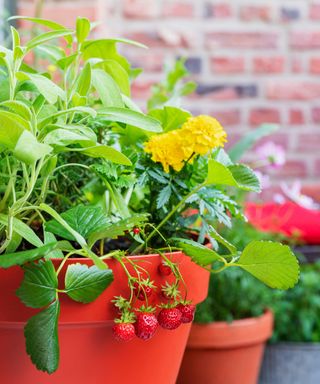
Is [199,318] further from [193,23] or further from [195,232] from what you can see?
[193,23]

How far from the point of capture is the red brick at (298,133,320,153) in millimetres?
2336

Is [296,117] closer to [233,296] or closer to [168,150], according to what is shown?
[233,296]

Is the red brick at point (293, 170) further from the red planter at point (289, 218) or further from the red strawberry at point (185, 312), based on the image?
the red strawberry at point (185, 312)

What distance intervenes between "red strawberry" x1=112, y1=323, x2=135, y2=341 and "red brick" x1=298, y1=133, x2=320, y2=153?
174cm

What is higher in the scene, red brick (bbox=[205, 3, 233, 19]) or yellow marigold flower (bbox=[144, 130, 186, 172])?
red brick (bbox=[205, 3, 233, 19])

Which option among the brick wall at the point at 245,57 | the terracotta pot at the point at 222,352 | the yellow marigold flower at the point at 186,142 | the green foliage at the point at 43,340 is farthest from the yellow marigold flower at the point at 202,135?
the brick wall at the point at 245,57

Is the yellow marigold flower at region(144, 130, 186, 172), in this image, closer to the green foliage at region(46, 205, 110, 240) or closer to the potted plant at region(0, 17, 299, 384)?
the potted plant at region(0, 17, 299, 384)

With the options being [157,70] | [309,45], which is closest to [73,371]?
[157,70]

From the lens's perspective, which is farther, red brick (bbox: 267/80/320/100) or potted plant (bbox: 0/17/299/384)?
red brick (bbox: 267/80/320/100)

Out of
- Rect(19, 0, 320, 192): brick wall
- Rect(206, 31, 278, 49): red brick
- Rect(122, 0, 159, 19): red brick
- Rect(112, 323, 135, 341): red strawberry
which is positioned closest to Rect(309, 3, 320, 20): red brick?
Rect(19, 0, 320, 192): brick wall

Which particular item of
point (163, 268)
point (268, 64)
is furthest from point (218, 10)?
point (163, 268)

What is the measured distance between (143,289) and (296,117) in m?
1.72

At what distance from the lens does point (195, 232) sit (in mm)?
933

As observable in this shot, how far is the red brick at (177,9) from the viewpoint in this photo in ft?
7.36
